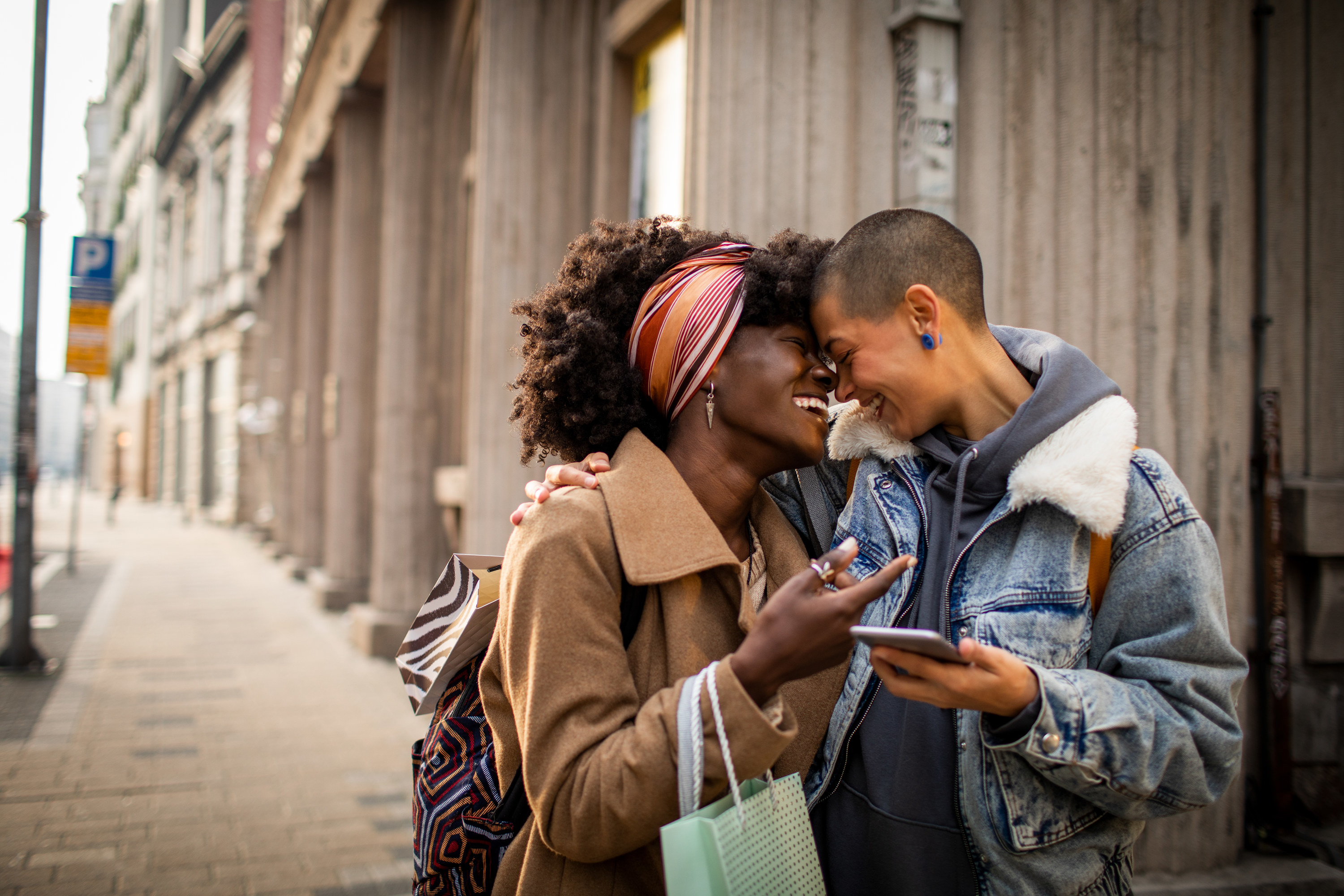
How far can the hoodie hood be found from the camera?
1744mm

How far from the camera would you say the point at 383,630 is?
8594 mm

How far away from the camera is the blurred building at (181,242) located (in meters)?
28.0

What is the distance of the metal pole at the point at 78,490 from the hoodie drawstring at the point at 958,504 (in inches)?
464

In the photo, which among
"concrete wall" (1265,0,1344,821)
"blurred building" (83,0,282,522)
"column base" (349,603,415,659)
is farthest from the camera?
"blurred building" (83,0,282,522)

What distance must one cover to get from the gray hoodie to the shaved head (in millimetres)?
225

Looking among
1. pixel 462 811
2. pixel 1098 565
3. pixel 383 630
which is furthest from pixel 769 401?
pixel 383 630

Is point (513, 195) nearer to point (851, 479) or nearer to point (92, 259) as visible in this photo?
point (851, 479)

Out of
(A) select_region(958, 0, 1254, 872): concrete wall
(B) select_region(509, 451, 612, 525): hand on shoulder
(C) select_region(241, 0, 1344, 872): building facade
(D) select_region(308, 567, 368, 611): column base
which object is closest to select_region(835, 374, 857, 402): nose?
(B) select_region(509, 451, 612, 525): hand on shoulder

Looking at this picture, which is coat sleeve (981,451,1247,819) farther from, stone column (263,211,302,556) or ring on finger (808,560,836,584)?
stone column (263,211,302,556)

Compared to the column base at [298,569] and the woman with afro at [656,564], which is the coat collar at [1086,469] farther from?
the column base at [298,569]

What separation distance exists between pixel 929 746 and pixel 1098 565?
1.57ft

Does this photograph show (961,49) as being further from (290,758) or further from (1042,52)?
(290,758)

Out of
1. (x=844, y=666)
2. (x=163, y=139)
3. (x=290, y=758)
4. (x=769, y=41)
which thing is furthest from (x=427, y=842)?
(x=163, y=139)

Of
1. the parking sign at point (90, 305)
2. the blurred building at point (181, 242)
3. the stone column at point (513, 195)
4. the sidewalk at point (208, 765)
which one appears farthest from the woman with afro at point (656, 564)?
the blurred building at point (181, 242)
